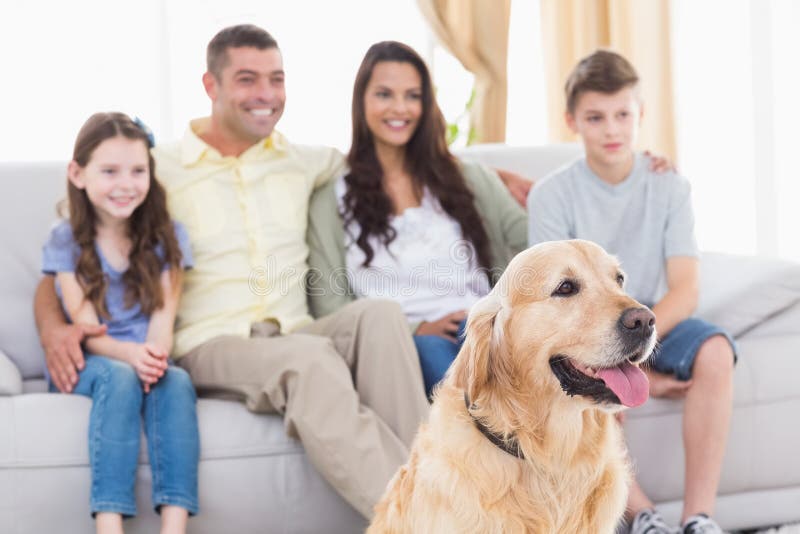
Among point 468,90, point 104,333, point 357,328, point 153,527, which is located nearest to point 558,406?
point 357,328

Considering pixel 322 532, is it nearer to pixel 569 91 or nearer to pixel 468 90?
pixel 569 91

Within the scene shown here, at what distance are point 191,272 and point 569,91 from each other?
1.22m

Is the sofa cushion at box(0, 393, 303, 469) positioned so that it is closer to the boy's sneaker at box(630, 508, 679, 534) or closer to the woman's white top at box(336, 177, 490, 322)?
the woman's white top at box(336, 177, 490, 322)

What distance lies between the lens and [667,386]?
8.41 ft

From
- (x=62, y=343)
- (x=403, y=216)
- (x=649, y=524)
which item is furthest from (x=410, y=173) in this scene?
(x=649, y=524)

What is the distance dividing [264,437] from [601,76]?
1361mm

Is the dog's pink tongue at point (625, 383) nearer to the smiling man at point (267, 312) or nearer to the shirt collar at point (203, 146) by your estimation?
the smiling man at point (267, 312)

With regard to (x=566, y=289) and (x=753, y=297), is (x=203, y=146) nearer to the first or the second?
(x=566, y=289)

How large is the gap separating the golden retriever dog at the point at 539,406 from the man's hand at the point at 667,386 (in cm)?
91

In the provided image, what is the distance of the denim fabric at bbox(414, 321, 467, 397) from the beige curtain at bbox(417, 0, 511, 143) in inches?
95.3

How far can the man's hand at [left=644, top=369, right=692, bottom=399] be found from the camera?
2543 mm

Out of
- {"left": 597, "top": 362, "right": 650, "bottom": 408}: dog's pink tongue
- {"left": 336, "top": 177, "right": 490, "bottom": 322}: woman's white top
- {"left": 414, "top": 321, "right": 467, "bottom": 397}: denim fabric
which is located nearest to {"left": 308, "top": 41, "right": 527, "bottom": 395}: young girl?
{"left": 336, "top": 177, "right": 490, "bottom": 322}: woman's white top

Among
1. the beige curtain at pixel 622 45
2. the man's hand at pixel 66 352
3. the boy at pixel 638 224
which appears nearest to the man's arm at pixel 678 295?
the boy at pixel 638 224

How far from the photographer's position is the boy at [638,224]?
2.50m
